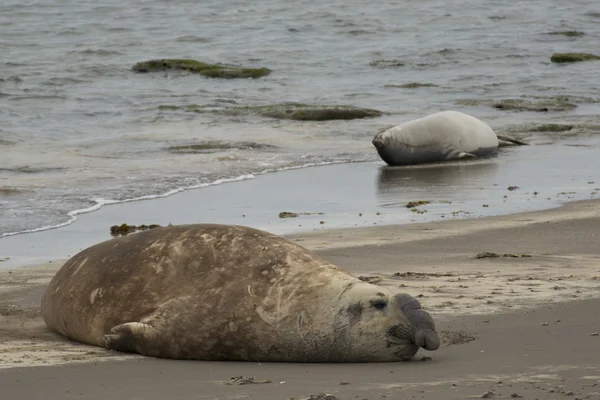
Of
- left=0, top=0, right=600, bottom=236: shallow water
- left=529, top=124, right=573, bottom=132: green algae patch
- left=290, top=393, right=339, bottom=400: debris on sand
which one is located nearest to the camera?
left=290, top=393, right=339, bottom=400: debris on sand

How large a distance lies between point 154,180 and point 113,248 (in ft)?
20.0

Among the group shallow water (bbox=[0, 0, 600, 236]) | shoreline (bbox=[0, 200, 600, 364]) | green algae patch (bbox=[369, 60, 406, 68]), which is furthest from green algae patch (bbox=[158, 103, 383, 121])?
shoreline (bbox=[0, 200, 600, 364])

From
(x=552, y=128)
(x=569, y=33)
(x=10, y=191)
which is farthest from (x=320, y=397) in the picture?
(x=569, y=33)

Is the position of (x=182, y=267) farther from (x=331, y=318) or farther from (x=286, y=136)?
(x=286, y=136)

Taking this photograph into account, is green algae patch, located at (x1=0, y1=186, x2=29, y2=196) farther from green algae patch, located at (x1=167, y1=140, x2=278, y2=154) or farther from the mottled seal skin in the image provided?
the mottled seal skin

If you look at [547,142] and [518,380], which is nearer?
[518,380]

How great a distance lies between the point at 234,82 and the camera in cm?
2388

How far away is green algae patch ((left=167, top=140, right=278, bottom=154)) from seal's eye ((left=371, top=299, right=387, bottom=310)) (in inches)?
370

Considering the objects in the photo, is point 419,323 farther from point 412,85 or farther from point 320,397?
point 412,85

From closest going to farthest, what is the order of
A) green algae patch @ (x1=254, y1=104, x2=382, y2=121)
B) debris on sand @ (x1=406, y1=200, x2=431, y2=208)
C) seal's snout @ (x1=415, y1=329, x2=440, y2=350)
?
seal's snout @ (x1=415, y1=329, x2=440, y2=350) < debris on sand @ (x1=406, y1=200, x2=431, y2=208) < green algae patch @ (x1=254, y1=104, x2=382, y2=121)

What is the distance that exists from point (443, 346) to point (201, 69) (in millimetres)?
21469

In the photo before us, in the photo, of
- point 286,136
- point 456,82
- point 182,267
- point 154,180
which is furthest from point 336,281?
point 456,82

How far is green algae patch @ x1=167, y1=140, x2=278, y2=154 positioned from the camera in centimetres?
1414

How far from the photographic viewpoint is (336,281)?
16.1 ft
